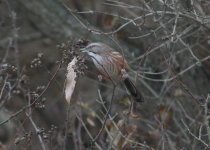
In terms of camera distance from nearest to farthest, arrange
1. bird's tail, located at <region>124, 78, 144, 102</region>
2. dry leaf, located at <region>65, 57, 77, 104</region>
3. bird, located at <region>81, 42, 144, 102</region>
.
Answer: dry leaf, located at <region>65, 57, 77, 104</region> → bird, located at <region>81, 42, 144, 102</region> → bird's tail, located at <region>124, 78, 144, 102</region>

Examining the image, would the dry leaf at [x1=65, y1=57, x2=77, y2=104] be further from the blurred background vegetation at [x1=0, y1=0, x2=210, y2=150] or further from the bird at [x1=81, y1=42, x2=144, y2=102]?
the bird at [x1=81, y1=42, x2=144, y2=102]

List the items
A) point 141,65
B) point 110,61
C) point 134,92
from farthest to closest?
point 141,65, point 134,92, point 110,61

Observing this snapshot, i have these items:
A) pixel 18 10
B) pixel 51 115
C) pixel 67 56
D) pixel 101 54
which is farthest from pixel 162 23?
pixel 51 115

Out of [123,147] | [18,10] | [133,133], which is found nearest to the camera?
[123,147]

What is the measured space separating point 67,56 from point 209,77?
12.1ft

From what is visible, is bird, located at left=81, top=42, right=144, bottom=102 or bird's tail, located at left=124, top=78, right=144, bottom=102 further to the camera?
bird's tail, located at left=124, top=78, right=144, bottom=102

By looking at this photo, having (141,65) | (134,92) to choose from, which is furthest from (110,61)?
(141,65)

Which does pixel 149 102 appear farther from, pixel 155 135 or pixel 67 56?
pixel 67 56

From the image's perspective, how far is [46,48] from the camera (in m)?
11.1

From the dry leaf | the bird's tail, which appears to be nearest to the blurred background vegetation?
the bird's tail

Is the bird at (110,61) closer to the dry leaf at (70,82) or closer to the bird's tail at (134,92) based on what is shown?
the bird's tail at (134,92)

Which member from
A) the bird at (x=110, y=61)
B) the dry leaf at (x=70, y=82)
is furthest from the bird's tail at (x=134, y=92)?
the dry leaf at (x=70, y=82)

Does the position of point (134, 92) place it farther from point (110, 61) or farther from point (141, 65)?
point (141, 65)

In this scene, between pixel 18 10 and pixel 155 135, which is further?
pixel 18 10
